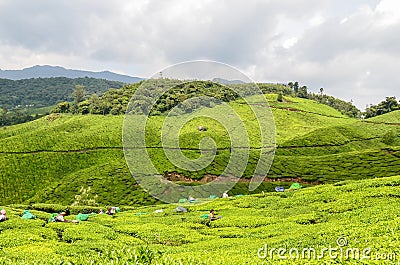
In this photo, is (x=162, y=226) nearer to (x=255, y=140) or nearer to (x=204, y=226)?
(x=204, y=226)

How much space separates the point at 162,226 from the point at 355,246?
47.0 ft

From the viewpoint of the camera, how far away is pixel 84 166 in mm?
74375

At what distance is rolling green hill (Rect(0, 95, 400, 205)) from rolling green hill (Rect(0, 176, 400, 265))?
23183mm

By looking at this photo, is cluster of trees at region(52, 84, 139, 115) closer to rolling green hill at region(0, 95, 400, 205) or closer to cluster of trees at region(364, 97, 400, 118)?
rolling green hill at region(0, 95, 400, 205)

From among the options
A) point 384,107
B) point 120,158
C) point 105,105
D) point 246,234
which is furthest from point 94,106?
point 384,107

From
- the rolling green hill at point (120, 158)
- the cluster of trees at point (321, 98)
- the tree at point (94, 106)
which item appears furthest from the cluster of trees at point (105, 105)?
the cluster of trees at point (321, 98)

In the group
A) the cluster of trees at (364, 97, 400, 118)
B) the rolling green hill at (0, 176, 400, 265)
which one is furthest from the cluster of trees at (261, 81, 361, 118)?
the rolling green hill at (0, 176, 400, 265)

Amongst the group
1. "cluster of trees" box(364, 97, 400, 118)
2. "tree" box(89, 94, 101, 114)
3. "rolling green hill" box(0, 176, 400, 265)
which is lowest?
"rolling green hill" box(0, 176, 400, 265)

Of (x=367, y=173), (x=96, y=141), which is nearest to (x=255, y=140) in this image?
(x=96, y=141)

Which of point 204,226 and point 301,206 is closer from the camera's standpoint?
point 204,226

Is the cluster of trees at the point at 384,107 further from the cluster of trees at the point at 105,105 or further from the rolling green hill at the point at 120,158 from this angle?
the cluster of trees at the point at 105,105

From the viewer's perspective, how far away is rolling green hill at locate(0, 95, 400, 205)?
53.4 m

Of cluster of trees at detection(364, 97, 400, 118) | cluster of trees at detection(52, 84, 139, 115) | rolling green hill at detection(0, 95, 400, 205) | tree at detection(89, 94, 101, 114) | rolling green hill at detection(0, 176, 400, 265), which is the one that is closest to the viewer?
rolling green hill at detection(0, 176, 400, 265)

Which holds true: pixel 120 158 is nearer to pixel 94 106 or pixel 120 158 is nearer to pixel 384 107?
pixel 94 106
